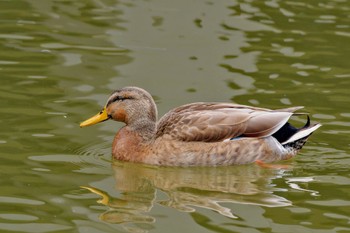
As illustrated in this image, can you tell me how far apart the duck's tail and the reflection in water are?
0.46 metres

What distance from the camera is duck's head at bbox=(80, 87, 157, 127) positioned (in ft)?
37.2

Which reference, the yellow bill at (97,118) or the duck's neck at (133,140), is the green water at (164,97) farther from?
the yellow bill at (97,118)

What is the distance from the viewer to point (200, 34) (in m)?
15.4

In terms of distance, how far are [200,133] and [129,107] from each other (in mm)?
809

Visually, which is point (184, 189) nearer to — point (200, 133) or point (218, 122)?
point (200, 133)

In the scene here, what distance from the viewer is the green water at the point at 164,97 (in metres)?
9.34

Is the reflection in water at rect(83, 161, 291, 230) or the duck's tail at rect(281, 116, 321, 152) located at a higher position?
the duck's tail at rect(281, 116, 321, 152)

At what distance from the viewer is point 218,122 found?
36.8 feet

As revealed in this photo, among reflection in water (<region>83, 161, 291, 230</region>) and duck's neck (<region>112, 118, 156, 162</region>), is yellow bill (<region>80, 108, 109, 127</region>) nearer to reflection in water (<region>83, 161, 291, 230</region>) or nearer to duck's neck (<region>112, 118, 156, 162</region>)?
duck's neck (<region>112, 118, 156, 162</region>)

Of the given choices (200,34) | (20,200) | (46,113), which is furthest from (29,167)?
(200,34)

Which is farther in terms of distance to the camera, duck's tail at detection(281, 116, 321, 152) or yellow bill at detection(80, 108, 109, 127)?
yellow bill at detection(80, 108, 109, 127)

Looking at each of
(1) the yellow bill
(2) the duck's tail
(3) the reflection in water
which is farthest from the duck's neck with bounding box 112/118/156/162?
(2) the duck's tail

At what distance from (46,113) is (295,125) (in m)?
2.80

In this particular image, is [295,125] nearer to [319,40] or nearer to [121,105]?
[121,105]
